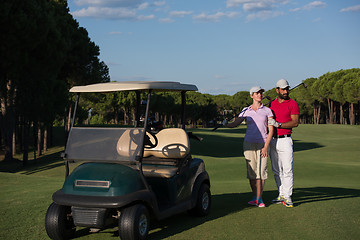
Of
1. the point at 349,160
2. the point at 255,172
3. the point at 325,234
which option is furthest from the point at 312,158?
the point at 325,234

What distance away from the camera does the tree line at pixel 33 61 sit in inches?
935

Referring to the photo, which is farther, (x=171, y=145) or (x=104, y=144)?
(x=171, y=145)

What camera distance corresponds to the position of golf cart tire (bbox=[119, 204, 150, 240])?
17.1ft

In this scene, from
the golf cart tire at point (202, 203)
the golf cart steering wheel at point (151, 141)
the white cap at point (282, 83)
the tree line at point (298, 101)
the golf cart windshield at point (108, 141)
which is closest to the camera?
the golf cart windshield at point (108, 141)

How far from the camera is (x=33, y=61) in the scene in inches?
1062

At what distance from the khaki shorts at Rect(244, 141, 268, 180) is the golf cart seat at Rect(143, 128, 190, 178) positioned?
5.03 ft

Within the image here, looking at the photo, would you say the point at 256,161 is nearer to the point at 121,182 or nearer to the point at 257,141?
the point at 257,141

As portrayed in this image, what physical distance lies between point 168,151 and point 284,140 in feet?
7.91

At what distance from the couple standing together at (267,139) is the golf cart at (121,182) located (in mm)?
1474

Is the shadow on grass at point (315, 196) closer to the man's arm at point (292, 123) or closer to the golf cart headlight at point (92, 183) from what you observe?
the man's arm at point (292, 123)

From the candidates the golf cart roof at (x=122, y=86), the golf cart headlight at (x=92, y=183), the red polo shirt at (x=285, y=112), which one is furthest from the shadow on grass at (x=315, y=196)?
the golf cart headlight at (x=92, y=183)

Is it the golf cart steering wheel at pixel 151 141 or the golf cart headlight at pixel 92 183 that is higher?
the golf cart steering wheel at pixel 151 141

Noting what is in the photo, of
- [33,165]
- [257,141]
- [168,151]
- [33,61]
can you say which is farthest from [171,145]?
[33,165]

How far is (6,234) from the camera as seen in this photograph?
240 inches
